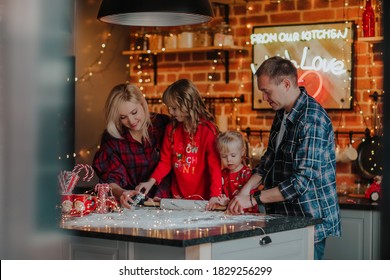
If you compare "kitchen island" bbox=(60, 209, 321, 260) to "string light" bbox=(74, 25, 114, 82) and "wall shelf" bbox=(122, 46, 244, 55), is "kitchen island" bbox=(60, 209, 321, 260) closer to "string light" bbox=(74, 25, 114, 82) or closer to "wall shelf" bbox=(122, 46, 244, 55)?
"wall shelf" bbox=(122, 46, 244, 55)

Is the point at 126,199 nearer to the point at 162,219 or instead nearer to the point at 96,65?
the point at 162,219

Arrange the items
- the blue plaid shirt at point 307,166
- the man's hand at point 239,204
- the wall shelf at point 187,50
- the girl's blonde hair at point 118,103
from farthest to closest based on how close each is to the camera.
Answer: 1. the wall shelf at point 187,50
2. the girl's blonde hair at point 118,103
3. the man's hand at point 239,204
4. the blue plaid shirt at point 307,166

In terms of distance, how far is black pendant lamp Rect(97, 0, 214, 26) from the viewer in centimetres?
363

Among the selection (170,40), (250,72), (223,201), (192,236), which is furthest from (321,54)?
(192,236)

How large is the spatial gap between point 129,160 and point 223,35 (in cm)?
210

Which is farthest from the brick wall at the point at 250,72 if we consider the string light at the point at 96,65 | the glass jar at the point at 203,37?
the string light at the point at 96,65

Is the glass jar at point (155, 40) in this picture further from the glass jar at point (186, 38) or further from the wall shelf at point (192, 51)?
the glass jar at point (186, 38)

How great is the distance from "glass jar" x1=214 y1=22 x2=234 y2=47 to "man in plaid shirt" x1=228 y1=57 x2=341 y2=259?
91.7 inches

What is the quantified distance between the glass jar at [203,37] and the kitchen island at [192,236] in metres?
2.69

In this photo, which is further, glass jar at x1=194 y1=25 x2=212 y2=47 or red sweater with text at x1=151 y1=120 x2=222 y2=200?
glass jar at x1=194 y1=25 x2=212 y2=47

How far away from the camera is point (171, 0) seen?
3.65 metres

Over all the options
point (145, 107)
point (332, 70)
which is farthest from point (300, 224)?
point (332, 70)

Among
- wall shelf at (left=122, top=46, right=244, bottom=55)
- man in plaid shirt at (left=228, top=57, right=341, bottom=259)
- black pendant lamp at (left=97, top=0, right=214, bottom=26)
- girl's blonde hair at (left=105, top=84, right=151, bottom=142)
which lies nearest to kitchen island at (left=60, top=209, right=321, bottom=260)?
man in plaid shirt at (left=228, top=57, right=341, bottom=259)

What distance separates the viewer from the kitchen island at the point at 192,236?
2.92 m
